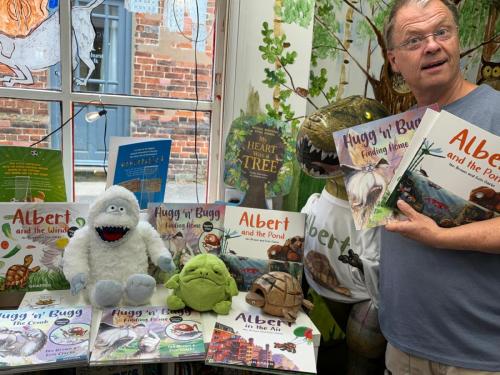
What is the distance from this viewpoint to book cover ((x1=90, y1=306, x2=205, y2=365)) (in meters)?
1.15

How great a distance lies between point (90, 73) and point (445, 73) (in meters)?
1.45

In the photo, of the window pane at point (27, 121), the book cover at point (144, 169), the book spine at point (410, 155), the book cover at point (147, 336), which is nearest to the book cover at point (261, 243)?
the book cover at point (147, 336)

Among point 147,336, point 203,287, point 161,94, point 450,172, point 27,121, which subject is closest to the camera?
point 450,172

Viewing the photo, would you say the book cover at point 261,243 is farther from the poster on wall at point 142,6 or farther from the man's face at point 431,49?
the poster on wall at point 142,6

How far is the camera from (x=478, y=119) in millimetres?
1024

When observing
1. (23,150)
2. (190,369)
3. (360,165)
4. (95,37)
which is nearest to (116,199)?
(23,150)

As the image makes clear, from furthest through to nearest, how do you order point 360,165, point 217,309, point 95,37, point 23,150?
point 95,37 → point 23,150 → point 217,309 → point 360,165

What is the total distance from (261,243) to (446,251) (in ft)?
2.02

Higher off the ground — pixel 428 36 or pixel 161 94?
pixel 428 36

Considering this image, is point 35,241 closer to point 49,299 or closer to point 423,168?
point 49,299

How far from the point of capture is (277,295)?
4.44ft

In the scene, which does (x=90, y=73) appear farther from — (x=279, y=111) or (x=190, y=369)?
(x=190, y=369)

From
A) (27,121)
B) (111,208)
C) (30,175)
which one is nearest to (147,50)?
(27,121)

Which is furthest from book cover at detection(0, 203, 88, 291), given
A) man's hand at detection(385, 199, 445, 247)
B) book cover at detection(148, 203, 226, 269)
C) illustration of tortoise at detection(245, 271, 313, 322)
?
man's hand at detection(385, 199, 445, 247)
